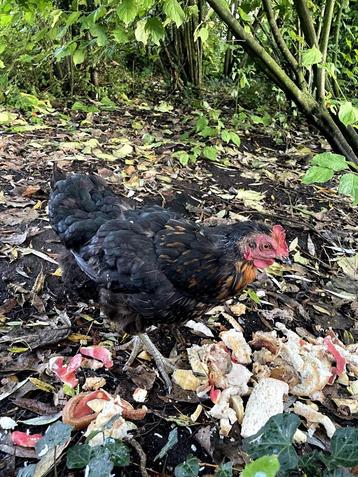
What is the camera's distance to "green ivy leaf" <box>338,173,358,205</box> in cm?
171

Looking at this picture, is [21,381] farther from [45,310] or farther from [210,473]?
[210,473]

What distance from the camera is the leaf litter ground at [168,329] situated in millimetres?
2086

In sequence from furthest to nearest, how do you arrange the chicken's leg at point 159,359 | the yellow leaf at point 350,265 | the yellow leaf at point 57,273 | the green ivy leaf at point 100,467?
the yellow leaf at point 350,265
the yellow leaf at point 57,273
the chicken's leg at point 159,359
the green ivy leaf at point 100,467

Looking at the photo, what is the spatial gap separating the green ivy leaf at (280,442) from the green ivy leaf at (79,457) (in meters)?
0.58

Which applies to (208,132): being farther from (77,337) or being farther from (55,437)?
(55,437)

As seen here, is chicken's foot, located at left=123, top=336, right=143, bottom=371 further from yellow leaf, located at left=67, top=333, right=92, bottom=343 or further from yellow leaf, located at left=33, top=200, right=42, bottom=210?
yellow leaf, located at left=33, top=200, right=42, bottom=210

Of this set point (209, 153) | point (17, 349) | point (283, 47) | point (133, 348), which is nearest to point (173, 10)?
point (283, 47)

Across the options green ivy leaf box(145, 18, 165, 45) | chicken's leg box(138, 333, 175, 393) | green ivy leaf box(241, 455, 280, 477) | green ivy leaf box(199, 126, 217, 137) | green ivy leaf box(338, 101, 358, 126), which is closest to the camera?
green ivy leaf box(241, 455, 280, 477)

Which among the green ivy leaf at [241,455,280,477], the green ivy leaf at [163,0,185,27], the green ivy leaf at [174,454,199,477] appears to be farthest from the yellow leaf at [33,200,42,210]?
the green ivy leaf at [241,455,280,477]

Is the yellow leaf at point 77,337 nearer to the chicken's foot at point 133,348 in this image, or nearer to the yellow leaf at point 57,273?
the chicken's foot at point 133,348

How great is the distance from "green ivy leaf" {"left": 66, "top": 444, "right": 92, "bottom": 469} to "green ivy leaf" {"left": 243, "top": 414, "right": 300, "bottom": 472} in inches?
22.7

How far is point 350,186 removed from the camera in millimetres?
1727

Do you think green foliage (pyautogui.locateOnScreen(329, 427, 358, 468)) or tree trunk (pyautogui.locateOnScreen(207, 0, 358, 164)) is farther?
tree trunk (pyautogui.locateOnScreen(207, 0, 358, 164))

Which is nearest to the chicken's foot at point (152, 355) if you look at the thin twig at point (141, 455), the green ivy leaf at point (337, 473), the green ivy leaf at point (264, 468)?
the thin twig at point (141, 455)
